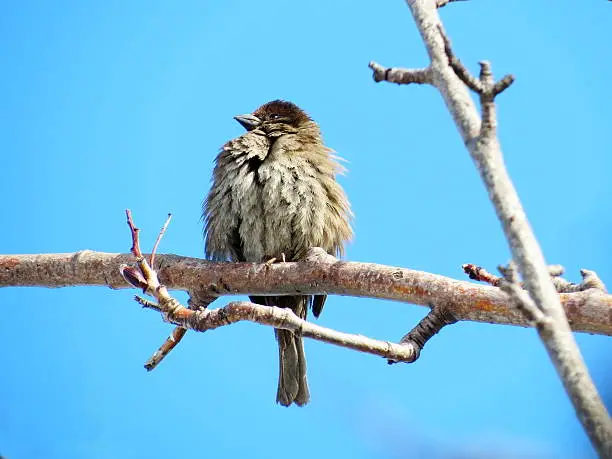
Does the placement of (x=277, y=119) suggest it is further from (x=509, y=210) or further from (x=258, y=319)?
(x=509, y=210)

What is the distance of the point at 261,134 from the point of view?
556 centimetres

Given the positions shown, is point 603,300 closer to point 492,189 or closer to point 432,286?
point 432,286

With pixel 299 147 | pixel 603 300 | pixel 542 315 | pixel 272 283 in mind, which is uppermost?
pixel 299 147

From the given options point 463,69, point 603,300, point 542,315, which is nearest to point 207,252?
point 603,300

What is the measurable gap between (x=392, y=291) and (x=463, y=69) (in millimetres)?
1757

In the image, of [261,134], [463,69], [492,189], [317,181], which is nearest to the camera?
[492,189]

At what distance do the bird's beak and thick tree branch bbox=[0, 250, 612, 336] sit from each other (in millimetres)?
1432

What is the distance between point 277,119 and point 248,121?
19cm

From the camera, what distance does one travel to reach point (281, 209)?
5.05m

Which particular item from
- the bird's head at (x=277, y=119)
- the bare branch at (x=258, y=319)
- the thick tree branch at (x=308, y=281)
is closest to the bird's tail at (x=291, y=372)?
the thick tree branch at (x=308, y=281)

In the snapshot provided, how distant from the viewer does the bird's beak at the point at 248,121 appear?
5.76 m

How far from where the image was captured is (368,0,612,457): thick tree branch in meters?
1.66

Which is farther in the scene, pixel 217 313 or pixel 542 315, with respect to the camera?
pixel 217 313

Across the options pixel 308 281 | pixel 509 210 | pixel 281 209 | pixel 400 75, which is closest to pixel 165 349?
pixel 308 281
